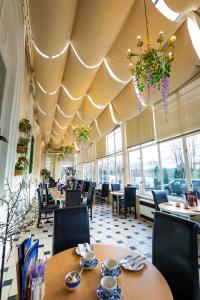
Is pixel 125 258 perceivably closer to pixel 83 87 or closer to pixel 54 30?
pixel 54 30

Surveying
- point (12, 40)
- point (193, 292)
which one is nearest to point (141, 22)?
point (12, 40)

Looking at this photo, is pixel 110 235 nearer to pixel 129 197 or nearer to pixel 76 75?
pixel 129 197

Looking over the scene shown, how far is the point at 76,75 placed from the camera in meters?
4.52

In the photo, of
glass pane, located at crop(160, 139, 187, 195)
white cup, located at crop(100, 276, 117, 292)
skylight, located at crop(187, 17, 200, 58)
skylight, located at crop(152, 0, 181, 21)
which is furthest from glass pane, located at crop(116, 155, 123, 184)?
white cup, located at crop(100, 276, 117, 292)

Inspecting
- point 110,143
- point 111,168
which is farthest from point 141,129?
point 111,168

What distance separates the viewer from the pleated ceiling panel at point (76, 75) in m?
4.15

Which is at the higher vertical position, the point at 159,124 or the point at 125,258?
the point at 159,124

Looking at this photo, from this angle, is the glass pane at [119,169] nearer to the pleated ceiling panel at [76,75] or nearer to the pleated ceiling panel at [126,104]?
the pleated ceiling panel at [126,104]

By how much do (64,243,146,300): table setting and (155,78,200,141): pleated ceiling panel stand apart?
3592mm

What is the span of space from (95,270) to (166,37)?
3753mm

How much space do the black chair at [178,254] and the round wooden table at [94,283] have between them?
0.66 ft

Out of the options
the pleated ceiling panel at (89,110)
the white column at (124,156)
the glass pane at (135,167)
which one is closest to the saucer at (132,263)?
the glass pane at (135,167)

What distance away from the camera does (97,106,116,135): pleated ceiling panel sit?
679cm

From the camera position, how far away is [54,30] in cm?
280
